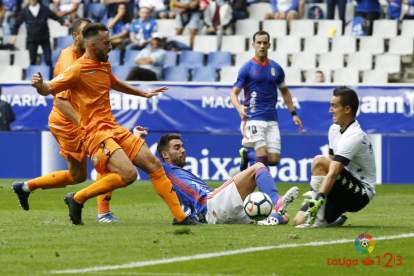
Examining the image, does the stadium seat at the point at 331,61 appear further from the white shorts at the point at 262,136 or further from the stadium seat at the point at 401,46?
the white shorts at the point at 262,136

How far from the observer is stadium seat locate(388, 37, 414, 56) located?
631 inches

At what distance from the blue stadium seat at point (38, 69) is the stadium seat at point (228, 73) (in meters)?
4.37

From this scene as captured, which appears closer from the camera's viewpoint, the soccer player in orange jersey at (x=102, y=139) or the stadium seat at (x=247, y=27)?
the soccer player in orange jersey at (x=102, y=139)

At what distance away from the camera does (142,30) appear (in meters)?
16.5

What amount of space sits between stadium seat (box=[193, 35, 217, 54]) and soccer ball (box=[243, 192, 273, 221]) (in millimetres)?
11245

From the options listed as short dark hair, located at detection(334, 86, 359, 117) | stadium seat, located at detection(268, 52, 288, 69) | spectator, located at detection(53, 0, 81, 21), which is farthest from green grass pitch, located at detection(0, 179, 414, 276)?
spectator, located at detection(53, 0, 81, 21)

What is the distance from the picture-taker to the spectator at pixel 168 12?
57.5 ft

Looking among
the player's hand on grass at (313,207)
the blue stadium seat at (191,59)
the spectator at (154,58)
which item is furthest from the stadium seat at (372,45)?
the player's hand on grass at (313,207)

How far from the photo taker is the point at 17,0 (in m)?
18.4

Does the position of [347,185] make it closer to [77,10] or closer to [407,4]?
[407,4]

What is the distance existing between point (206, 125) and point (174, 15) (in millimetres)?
4992

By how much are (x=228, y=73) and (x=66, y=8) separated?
16.6ft

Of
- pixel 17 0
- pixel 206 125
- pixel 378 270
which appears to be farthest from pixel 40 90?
pixel 17 0

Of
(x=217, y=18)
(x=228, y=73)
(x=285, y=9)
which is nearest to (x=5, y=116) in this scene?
(x=228, y=73)
